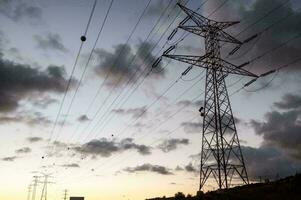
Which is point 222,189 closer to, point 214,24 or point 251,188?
point 251,188

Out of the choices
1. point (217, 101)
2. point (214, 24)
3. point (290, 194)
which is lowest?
point (290, 194)

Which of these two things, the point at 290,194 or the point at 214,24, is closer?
the point at 290,194

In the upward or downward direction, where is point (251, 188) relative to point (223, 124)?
downward

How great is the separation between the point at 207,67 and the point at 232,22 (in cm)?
589

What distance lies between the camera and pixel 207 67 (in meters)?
36.1

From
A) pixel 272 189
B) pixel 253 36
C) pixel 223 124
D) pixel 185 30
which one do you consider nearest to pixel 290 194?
pixel 272 189

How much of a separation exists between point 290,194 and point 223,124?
36.9 ft

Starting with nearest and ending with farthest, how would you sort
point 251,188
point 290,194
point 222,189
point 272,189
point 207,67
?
point 290,194, point 272,189, point 251,188, point 222,189, point 207,67

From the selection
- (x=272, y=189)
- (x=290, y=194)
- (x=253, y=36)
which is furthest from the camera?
(x=253, y=36)

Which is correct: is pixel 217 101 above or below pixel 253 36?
below

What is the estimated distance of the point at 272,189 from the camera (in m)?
25.7

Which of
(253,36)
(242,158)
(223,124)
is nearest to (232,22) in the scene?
(253,36)

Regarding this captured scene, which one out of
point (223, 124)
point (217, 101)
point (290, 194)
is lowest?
point (290, 194)

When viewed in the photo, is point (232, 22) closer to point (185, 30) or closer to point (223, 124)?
point (185, 30)
